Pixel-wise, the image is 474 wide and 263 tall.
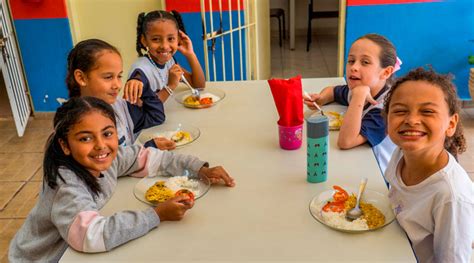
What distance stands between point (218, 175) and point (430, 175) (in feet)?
1.95

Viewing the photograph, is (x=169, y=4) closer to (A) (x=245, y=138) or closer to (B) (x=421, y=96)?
(A) (x=245, y=138)

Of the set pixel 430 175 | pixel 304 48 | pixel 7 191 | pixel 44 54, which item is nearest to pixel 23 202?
pixel 7 191

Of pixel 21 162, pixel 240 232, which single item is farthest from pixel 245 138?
pixel 21 162

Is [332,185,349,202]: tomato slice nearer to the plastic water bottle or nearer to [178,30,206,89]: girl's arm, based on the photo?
the plastic water bottle

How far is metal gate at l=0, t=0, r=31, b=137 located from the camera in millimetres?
3652

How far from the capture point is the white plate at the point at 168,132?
1808 millimetres

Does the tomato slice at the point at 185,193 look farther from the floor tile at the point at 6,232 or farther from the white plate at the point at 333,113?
the floor tile at the point at 6,232

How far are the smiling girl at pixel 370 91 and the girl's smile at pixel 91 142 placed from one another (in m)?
0.77

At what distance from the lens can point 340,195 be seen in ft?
4.36

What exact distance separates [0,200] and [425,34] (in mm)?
3189

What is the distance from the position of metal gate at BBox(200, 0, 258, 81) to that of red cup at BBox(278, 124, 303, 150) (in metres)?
2.11

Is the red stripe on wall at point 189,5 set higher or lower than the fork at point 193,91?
higher

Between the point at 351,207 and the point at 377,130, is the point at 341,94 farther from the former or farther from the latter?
the point at 351,207

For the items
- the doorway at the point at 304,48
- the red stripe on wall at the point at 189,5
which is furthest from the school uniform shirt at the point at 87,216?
the doorway at the point at 304,48
